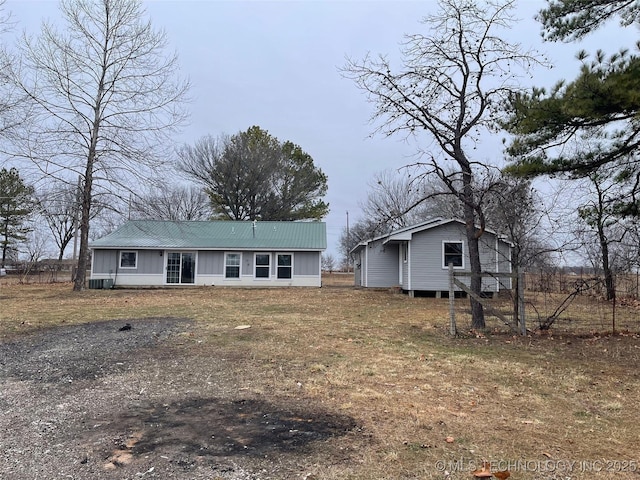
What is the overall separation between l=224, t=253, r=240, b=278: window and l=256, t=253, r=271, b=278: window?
3.60 feet

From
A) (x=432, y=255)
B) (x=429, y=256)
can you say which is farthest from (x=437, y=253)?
(x=429, y=256)

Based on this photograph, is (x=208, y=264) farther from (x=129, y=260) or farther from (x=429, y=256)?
(x=429, y=256)

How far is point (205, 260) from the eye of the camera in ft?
76.2

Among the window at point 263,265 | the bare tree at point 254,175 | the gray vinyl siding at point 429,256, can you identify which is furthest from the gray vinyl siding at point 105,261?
the gray vinyl siding at point 429,256

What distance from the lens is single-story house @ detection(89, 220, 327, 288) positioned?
74.9 feet

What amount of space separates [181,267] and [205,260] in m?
1.36

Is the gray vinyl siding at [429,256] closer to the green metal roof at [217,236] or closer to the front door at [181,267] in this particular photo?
the green metal roof at [217,236]

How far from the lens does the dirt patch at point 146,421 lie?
2.88 m

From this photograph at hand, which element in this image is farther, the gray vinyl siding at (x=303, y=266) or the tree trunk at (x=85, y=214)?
the gray vinyl siding at (x=303, y=266)

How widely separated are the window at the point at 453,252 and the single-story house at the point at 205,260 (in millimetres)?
7579

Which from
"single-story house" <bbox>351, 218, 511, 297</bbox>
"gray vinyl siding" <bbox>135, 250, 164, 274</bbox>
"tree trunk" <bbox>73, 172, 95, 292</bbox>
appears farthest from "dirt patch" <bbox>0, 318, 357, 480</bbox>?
"gray vinyl siding" <bbox>135, 250, 164, 274</bbox>

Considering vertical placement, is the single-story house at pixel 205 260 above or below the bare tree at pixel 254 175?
below

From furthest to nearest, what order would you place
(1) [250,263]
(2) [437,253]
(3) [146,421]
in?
(1) [250,263], (2) [437,253], (3) [146,421]

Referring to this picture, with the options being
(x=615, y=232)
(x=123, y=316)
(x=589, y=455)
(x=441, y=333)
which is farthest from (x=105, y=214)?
(x=589, y=455)
